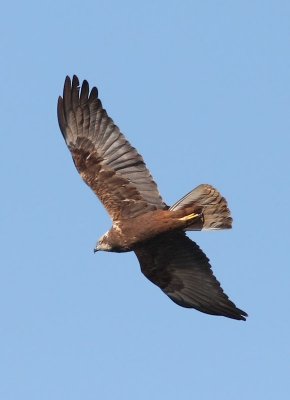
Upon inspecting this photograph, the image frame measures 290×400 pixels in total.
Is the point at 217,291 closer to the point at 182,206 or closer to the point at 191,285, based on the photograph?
the point at 191,285

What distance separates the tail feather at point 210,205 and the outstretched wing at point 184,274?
0.43 meters

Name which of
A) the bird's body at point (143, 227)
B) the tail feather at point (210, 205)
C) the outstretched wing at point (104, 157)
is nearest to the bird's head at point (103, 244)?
the bird's body at point (143, 227)

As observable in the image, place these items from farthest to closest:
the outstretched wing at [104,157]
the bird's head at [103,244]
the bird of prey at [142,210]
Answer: the outstretched wing at [104,157]
the bird's head at [103,244]
the bird of prey at [142,210]

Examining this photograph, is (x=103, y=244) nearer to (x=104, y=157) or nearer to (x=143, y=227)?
(x=143, y=227)

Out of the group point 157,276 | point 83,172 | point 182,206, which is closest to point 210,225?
point 182,206

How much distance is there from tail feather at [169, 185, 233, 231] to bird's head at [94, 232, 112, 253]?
993 millimetres

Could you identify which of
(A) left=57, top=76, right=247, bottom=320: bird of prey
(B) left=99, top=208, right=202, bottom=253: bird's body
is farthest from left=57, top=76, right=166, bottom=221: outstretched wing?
(B) left=99, top=208, right=202, bottom=253: bird's body

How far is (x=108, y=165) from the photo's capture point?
12.5 meters

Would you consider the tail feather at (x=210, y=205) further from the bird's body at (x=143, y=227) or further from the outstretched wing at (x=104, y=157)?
the outstretched wing at (x=104, y=157)

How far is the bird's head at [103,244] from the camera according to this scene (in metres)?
12.0

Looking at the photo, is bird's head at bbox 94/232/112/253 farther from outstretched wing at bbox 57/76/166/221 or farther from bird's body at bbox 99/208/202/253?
outstretched wing at bbox 57/76/166/221

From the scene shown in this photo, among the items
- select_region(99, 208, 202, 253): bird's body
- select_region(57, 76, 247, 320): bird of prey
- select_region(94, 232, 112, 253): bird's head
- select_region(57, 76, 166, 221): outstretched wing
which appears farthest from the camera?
select_region(57, 76, 166, 221): outstretched wing

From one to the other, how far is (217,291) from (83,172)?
2.48m

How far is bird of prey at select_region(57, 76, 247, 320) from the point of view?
1170cm
